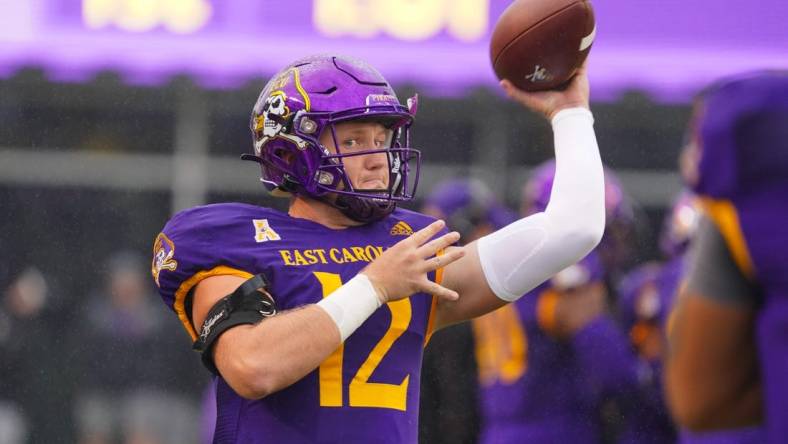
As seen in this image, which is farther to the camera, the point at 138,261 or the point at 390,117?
the point at 138,261

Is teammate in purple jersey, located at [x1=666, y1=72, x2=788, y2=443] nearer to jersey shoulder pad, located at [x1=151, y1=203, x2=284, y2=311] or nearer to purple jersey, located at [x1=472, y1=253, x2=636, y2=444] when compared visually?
jersey shoulder pad, located at [x1=151, y1=203, x2=284, y2=311]

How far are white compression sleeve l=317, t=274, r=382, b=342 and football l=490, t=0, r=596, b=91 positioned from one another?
68 cm

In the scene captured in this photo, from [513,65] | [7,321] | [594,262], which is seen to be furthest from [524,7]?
[7,321]

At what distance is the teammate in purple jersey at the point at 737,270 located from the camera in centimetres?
182

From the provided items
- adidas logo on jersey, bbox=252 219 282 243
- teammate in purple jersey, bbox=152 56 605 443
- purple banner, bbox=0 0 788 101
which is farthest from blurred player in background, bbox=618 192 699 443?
purple banner, bbox=0 0 788 101

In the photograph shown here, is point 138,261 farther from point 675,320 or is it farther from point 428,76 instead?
point 675,320

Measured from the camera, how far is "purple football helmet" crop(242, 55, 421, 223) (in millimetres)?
3016

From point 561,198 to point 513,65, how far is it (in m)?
0.36

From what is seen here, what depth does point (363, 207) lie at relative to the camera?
3.03m

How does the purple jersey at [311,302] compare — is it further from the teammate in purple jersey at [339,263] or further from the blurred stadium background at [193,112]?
the blurred stadium background at [193,112]

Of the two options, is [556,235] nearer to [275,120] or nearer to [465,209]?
[275,120]

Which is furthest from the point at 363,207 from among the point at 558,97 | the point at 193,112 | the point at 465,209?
the point at 193,112

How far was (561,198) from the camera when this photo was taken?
3.00m

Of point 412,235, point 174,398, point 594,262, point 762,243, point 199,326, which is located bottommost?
point 174,398
